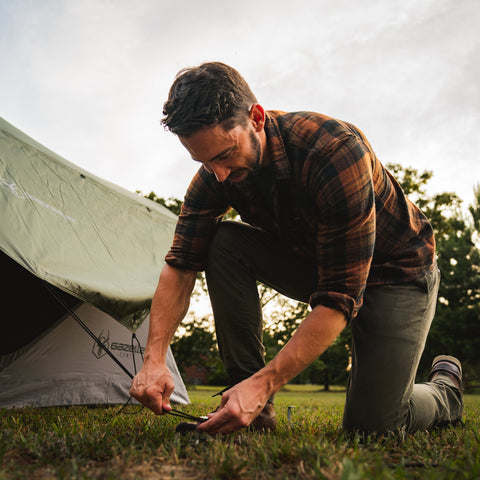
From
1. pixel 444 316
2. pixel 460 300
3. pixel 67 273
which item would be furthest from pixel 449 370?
pixel 460 300

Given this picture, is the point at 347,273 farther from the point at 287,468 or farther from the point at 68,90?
the point at 68,90

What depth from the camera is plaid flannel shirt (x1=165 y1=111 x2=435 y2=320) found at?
1355 mm

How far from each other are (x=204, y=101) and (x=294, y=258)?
0.83 meters

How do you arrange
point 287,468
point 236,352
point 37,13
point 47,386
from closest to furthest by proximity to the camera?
point 287,468 < point 236,352 < point 47,386 < point 37,13

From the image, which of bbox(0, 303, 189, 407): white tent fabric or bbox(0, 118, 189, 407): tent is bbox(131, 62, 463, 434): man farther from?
bbox(0, 303, 189, 407): white tent fabric

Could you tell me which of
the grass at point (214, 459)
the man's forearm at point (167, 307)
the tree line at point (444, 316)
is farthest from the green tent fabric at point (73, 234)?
the tree line at point (444, 316)

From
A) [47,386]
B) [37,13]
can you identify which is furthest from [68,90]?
[47,386]

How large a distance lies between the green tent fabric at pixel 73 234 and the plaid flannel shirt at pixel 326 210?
2.24ft

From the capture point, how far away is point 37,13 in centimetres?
561

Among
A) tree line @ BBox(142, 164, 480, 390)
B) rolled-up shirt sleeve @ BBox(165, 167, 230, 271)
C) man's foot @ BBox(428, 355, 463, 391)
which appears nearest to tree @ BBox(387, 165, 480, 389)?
tree line @ BBox(142, 164, 480, 390)

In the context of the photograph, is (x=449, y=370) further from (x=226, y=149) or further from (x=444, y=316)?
(x=444, y=316)

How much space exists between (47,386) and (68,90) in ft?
18.4

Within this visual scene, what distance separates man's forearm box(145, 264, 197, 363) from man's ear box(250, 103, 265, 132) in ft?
2.27

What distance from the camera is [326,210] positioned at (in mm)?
1395
